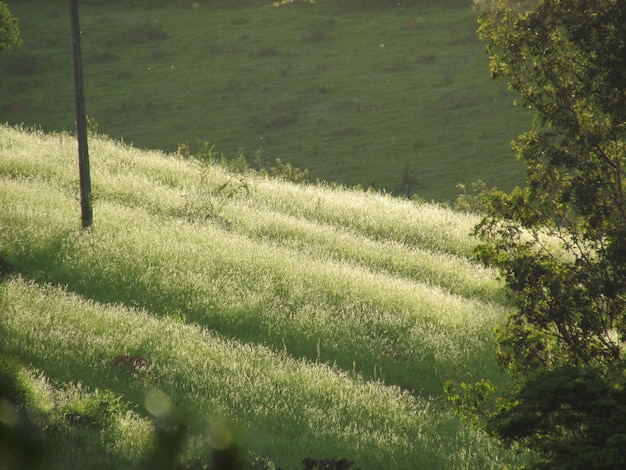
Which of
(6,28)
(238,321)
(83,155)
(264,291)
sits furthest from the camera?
(6,28)

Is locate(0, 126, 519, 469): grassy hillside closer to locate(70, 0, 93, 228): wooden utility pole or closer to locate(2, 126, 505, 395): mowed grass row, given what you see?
locate(2, 126, 505, 395): mowed grass row

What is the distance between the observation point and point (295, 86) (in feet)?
198

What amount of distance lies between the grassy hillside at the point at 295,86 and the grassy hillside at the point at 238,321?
23.0 metres

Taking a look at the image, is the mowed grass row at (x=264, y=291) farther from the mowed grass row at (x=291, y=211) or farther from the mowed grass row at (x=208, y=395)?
the mowed grass row at (x=291, y=211)

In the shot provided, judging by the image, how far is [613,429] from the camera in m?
5.69

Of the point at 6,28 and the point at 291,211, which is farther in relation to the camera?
the point at 6,28

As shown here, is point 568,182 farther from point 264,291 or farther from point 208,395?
point 264,291

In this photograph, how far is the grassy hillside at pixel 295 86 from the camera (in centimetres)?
4838

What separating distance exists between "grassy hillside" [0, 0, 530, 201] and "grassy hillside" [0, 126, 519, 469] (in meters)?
23.0

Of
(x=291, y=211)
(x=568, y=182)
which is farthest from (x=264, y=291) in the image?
(x=291, y=211)

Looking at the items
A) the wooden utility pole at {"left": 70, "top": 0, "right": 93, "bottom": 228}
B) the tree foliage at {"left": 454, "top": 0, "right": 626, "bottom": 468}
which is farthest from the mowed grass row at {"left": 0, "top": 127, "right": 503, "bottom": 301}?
the tree foliage at {"left": 454, "top": 0, "right": 626, "bottom": 468}

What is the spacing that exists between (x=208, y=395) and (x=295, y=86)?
52.7 metres

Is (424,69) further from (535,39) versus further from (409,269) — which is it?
(535,39)

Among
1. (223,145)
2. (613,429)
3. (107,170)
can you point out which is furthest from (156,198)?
(223,145)
